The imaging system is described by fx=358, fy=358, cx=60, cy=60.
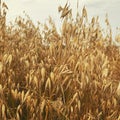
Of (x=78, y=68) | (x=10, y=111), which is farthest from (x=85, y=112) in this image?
(x=10, y=111)

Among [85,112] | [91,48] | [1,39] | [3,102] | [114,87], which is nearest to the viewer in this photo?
[3,102]

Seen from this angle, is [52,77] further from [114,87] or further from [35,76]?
[114,87]

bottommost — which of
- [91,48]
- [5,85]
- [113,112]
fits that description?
[113,112]

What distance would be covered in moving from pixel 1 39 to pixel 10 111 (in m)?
0.70

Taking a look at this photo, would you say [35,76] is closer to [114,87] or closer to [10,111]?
[10,111]

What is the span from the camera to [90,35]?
2.95m

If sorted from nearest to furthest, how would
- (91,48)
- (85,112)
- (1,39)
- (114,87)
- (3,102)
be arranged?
(3,102), (85,112), (114,87), (1,39), (91,48)

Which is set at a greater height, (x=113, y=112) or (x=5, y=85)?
(x=5, y=85)

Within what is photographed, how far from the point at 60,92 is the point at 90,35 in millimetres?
838

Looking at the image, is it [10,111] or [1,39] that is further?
[1,39]

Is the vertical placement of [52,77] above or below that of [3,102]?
above

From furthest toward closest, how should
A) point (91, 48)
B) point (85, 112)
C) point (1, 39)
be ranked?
point (91, 48) → point (1, 39) → point (85, 112)

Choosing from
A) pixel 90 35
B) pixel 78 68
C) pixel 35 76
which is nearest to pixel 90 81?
pixel 78 68

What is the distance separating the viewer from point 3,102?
2.11 meters
